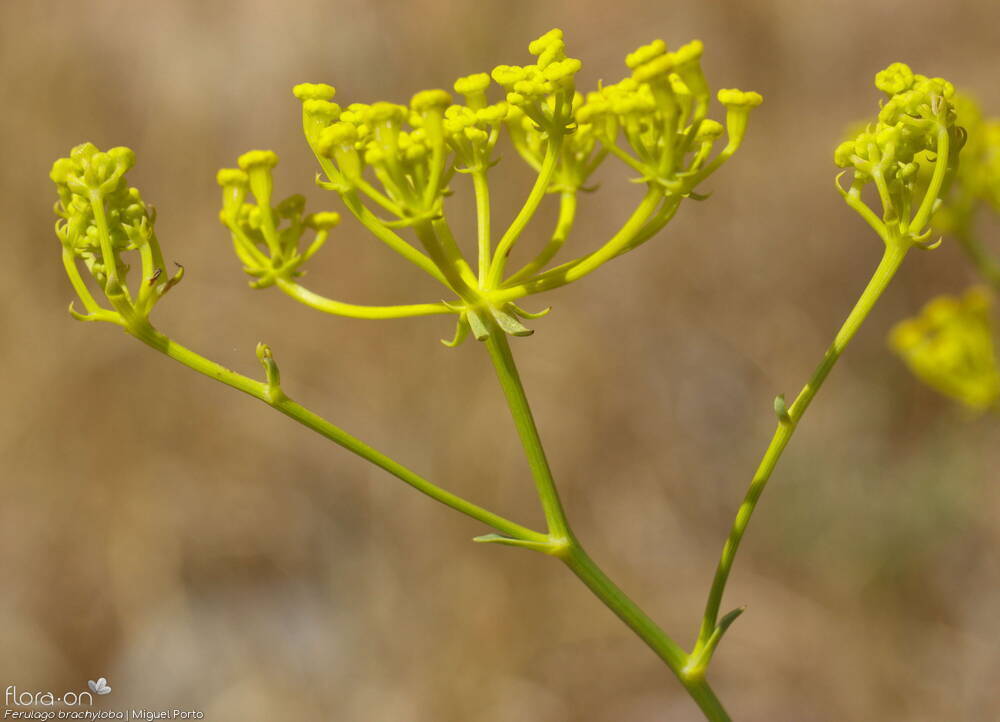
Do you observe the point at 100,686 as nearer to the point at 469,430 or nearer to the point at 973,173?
the point at 469,430

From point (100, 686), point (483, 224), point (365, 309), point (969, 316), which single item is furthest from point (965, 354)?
point (100, 686)

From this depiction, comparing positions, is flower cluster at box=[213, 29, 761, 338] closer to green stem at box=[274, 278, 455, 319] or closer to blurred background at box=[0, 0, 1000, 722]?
green stem at box=[274, 278, 455, 319]

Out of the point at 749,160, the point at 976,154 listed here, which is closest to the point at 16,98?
the point at 749,160

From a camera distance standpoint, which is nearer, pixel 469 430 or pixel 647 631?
pixel 647 631

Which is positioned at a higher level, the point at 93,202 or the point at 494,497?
the point at 93,202

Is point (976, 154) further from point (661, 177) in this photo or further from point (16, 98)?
point (16, 98)

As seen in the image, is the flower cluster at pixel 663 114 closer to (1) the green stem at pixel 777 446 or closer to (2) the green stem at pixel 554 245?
(2) the green stem at pixel 554 245

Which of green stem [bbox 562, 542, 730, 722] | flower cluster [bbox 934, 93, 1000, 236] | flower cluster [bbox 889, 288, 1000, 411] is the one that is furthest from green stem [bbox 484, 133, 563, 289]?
flower cluster [bbox 889, 288, 1000, 411]
